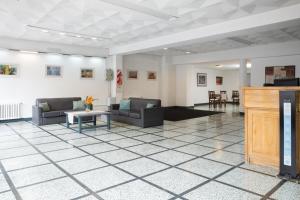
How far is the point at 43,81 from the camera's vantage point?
8.75m

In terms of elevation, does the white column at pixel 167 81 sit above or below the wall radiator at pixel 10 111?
above

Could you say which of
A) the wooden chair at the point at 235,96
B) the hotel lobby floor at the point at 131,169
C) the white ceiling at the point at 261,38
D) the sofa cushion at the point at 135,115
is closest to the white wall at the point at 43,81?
the hotel lobby floor at the point at 131,169

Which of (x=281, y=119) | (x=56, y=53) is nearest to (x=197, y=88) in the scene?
(x=56, y=53)

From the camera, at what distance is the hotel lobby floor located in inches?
108

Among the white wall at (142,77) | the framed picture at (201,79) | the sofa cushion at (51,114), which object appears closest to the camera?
the sofa cushion at (51,114)

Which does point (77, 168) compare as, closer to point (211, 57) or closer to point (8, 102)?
point (8, 102)

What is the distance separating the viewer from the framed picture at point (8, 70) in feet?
25.8

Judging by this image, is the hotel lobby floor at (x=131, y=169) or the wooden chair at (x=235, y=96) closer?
the hotel lobby floor at (x=131, y=169)

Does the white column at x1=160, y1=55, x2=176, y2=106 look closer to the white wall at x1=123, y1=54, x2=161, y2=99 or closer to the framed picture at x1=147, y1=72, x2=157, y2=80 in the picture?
the white wall at x1=123, y1=54, x2=161, y2=99

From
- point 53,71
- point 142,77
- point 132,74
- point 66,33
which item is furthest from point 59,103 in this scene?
point 142,77

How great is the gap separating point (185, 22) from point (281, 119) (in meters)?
3.77

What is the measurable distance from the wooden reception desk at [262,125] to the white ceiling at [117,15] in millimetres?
2163

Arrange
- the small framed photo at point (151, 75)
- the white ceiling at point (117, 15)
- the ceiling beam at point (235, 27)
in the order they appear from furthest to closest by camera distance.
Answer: the small framed photo at point (151, 75) < the ceiling beam at point (235, 27) < the white ceiling at point (117, 15)

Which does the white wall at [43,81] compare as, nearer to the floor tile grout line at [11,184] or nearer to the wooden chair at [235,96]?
the floor tile grout line at [11,184]
